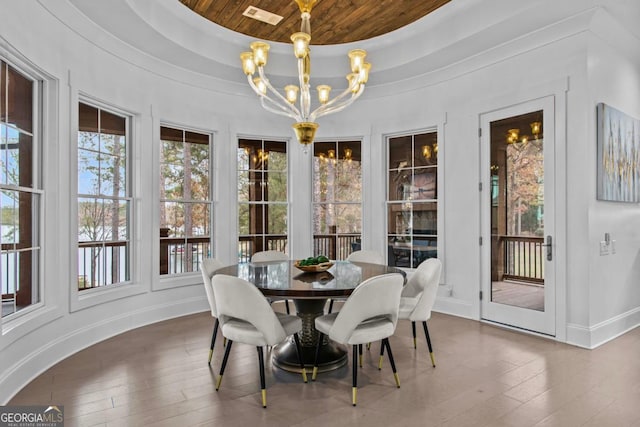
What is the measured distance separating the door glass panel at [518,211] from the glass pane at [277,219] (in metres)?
2.74

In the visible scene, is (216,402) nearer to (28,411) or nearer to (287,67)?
(28,411)

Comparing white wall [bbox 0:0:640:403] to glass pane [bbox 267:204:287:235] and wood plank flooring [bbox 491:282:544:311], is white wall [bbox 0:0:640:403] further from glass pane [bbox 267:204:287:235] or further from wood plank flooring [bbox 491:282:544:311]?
glass pane [bbox 267:204:287:235]

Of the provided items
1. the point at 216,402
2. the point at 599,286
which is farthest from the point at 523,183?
the point at 216,402

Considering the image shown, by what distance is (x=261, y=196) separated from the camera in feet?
18.5

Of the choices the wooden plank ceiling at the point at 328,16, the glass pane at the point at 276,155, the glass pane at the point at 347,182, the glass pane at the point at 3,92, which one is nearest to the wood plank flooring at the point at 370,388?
the glass pane at the point at 3,92

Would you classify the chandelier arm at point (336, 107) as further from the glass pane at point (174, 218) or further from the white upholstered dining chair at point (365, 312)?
the glass pane at point (174, 218)

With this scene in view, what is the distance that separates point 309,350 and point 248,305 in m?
1.01

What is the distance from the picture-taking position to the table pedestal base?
316 cm

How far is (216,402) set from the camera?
8.54 ft

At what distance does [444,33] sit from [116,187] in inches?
152

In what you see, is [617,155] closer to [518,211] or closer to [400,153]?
[518,211]

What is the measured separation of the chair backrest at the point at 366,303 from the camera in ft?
8.24

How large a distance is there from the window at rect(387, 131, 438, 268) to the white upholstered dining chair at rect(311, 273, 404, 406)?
261 centimetres

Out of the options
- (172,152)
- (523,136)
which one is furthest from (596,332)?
(172,152)
